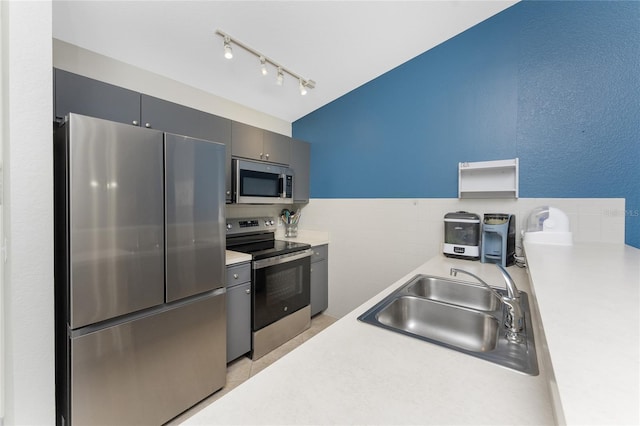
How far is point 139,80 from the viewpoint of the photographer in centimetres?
191

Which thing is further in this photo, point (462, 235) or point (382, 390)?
point (462, 235)

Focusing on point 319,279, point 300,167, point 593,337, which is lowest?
point 319,279

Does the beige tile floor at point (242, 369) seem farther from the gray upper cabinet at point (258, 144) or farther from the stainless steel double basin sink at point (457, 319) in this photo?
the gray upper cabinet at point (258, 144)

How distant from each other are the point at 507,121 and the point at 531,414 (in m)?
1.95

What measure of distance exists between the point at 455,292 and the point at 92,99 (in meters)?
2.44

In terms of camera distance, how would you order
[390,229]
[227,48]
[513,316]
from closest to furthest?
[513,316] → [227,48] → [390,229]

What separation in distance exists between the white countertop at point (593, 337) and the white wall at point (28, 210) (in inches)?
68.5

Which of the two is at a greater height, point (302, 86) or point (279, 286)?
point (302, 86)

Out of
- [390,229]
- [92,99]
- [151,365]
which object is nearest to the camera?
[151,365]

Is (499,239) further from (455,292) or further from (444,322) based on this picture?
(444,322)

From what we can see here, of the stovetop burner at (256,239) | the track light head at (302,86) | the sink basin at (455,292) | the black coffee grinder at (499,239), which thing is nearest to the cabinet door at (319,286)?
the stovetop burner at (256,239)

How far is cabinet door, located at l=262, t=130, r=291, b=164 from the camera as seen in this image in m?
2.52

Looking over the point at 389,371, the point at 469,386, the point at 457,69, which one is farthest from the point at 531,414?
the point at 457,69

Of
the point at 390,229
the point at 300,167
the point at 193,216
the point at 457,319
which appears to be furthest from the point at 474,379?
the point at 300,167
